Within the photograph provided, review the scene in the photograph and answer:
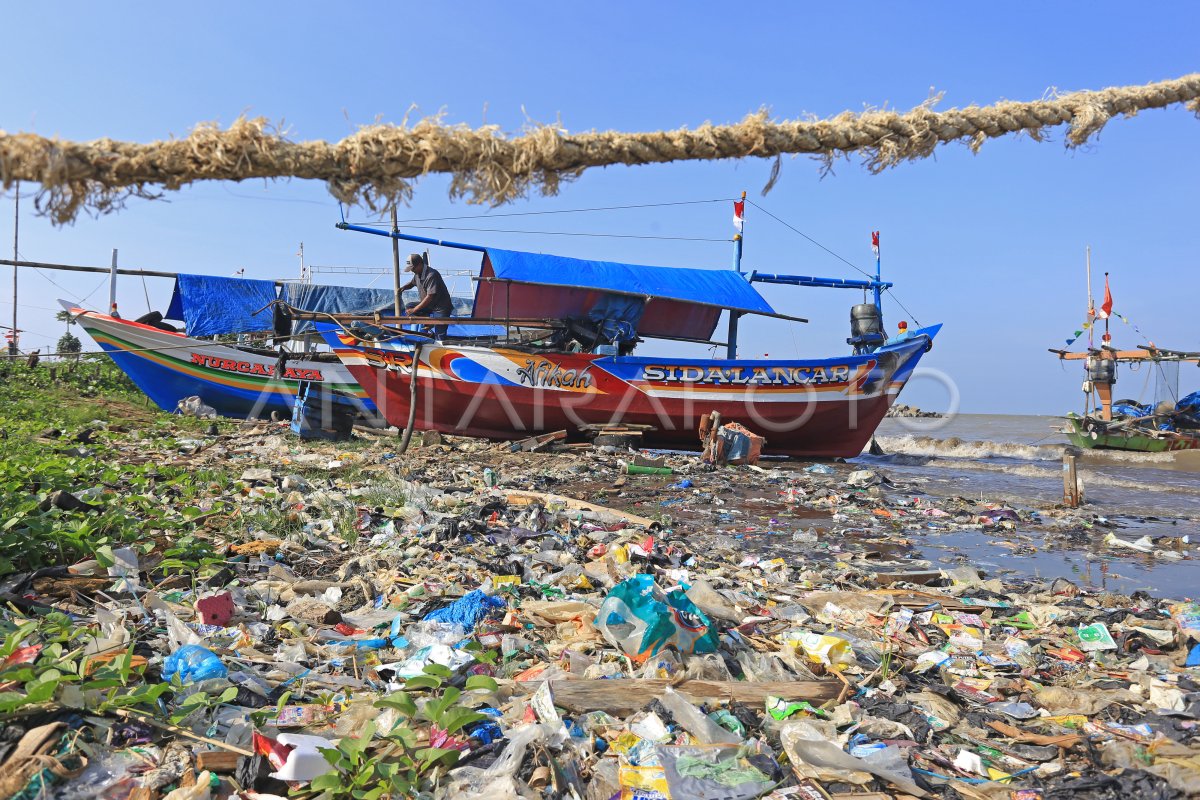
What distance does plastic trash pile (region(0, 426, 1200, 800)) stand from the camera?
73.5 inches

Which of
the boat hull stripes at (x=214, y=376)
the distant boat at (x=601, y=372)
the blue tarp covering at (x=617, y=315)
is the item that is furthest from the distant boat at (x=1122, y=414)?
the boat hull stripes at (x=214, y=376)

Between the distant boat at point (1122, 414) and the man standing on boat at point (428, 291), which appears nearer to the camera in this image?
the man standing on boat at point (428, 291)

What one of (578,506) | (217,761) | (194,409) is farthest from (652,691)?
(194,409)

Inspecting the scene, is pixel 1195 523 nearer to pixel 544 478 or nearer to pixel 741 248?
pixel 544 478

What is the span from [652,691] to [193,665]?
1530 mm

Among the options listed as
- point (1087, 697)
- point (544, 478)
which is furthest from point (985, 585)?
point (544, 478)

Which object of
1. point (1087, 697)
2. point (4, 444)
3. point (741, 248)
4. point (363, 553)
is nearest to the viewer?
point (1087, 697)

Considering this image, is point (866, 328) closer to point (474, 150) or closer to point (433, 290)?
point (433, 290)

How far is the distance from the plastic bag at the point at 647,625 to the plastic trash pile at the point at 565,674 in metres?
0.01

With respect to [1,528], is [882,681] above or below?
below

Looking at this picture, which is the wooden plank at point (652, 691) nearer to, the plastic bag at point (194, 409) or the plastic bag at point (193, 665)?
the plastic bag at point (193, 665)

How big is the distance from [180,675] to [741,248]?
14182 millimetres

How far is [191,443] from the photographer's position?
342 inches

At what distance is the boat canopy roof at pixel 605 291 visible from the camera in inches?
493
